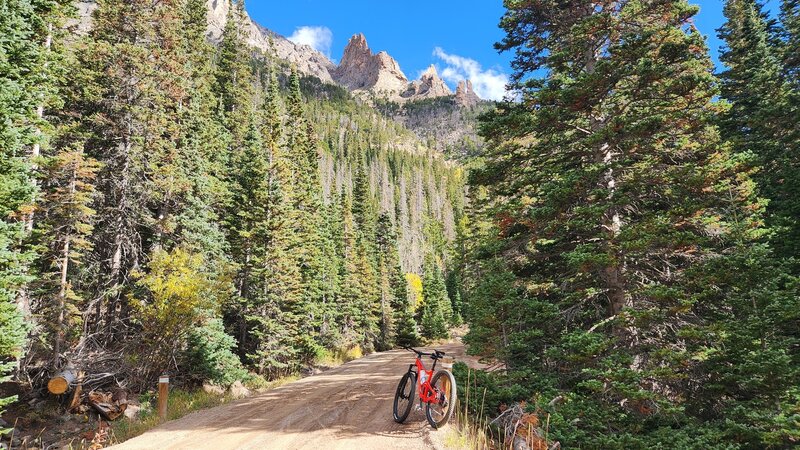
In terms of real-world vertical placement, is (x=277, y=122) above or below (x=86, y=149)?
above

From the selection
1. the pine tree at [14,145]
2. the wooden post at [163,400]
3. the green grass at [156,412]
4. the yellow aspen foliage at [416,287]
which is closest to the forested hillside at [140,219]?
the pine tree at [14,145]

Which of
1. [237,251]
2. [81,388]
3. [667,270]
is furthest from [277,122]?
[667,270]

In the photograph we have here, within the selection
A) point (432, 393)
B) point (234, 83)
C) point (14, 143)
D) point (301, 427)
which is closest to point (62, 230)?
point (14, 143)

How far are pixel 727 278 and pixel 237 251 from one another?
22.1 metres

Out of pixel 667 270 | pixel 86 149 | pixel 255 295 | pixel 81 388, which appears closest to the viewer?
pixel 667 270

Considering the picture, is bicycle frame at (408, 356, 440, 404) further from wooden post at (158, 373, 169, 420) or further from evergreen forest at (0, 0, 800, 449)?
wooden post at (158, 373, 169, 420)

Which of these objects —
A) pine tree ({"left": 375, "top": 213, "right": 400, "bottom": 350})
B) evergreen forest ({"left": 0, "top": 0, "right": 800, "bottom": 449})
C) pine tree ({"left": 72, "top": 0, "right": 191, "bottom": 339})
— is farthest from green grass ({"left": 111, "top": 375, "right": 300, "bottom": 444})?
pine tree ({"left": 375, "top": 213, "right": 400, "bottom": 350})

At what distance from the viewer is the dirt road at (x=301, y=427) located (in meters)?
6.31

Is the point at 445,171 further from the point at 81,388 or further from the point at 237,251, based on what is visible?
the point at 81,388

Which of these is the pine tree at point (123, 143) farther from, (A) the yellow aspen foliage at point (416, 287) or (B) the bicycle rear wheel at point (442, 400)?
(A) the yellow aspen foliage at point (416, 287)

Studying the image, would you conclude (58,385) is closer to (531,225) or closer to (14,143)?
(14,143)

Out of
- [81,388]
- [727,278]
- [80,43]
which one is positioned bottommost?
[81,388]

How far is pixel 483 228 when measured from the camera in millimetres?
37031

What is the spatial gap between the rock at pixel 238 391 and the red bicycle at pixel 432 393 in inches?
332
